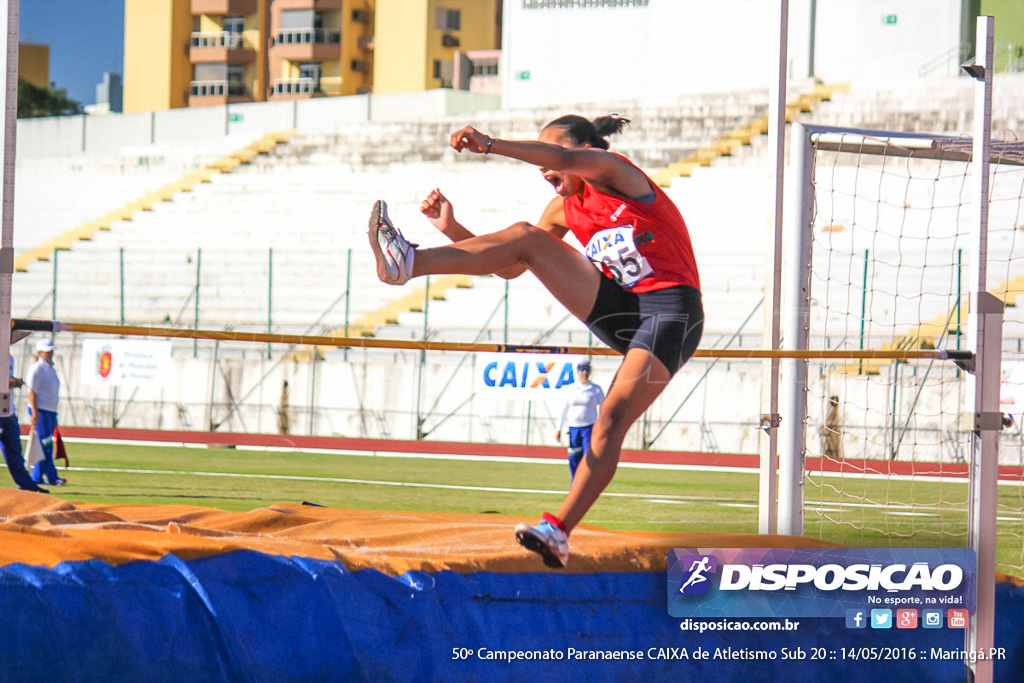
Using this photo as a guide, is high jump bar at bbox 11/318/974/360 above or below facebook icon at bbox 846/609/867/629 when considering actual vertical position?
above

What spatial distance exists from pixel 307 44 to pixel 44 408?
94.4 ft

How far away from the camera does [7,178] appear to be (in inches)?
145

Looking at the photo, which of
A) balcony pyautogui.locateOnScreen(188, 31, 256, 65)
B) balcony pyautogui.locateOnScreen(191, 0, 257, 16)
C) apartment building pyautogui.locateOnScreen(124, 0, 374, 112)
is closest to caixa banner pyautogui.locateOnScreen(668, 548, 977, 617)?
apartment building pyautogui.locateOnScreen(124, 0, 374, 112)

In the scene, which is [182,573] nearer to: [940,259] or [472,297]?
[472,297]

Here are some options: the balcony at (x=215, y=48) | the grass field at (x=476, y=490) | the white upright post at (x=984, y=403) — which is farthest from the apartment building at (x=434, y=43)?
the white upright post at (x=984, y=403)

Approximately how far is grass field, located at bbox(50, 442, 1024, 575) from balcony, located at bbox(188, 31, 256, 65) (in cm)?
1650

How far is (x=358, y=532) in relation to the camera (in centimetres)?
457

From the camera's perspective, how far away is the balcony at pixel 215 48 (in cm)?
2777

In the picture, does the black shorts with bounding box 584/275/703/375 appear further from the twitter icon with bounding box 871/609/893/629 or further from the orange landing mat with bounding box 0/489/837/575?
the twitter icon with bounding box 871/609/893/629

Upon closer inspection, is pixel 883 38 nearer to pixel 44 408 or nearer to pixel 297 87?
pixel 297 87

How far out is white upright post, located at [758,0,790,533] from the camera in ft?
15.2

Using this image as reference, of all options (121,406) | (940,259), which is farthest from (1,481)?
(940,259)

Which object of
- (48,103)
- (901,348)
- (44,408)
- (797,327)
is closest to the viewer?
(797,327)

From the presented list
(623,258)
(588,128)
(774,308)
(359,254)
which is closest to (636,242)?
(623,258)
